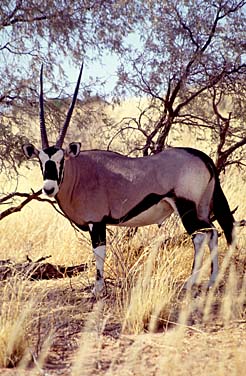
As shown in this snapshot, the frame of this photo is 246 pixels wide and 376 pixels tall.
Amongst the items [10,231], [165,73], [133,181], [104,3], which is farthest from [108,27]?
[10,231]

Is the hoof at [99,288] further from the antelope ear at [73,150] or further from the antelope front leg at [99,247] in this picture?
the antelope ear at [73,150]

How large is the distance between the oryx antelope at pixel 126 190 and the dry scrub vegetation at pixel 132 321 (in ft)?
0.94

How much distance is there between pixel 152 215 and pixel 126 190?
388mm

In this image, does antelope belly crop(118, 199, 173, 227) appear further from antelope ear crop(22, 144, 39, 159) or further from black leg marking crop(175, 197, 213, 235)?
antelope ear crop(22, 144, 39, 159)

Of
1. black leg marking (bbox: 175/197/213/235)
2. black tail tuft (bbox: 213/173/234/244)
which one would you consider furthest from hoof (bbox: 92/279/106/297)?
black tail tuft (bbox: 213/173/234/244)

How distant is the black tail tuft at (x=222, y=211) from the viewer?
7.98 metres

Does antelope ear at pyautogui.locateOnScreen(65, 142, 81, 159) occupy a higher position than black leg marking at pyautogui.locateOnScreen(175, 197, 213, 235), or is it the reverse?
antelope ear at pyautogui.locateOnScreen(65, 142, 81, 159)

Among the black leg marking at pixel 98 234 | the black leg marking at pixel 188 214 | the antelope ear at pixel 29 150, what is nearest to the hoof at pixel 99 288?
the black leg marking at pixel 98 234

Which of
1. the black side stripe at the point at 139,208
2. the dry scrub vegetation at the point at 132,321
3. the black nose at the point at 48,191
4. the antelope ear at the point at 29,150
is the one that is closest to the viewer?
the dry scrub vegetation at the point at 132,321

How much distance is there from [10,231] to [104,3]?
4.51m

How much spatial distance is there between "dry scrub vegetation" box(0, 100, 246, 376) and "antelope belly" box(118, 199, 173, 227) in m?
0.33

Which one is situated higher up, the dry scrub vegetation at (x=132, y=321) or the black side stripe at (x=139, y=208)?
the black side stripe at (x=139, y=208)

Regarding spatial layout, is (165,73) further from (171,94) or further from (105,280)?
(105,280)

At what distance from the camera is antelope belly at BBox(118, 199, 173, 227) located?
742 cm
